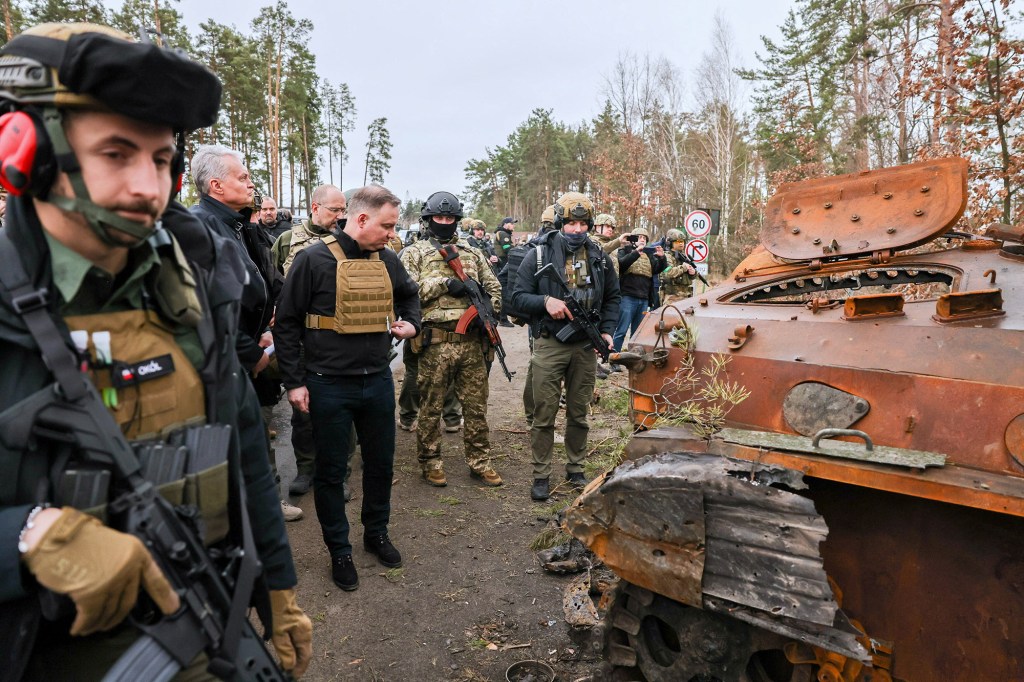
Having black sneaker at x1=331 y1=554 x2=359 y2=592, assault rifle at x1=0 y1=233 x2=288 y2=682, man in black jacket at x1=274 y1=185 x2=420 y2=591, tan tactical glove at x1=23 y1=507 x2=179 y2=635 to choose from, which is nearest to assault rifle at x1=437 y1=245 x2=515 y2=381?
man in black jacket at x1=274 y1=185 x2=420 y2=591

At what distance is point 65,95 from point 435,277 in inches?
161

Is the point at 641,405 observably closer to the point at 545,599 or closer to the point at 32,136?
the point at 545,599

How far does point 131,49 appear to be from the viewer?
123cm

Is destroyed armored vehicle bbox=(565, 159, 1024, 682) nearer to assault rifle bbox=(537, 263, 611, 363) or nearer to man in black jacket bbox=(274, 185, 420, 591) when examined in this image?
man in black jacket bbox=(274, 185, 420, 591)

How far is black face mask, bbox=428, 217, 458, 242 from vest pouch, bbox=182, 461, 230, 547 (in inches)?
160

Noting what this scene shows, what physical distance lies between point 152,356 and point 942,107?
9.69m

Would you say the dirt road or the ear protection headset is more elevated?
the ear protection headset

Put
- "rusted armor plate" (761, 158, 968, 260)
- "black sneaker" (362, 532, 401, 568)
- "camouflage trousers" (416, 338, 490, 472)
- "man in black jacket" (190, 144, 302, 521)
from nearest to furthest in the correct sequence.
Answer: "rusted armor plate" (761, 158, 968, 260) → "man in black jacket" (190, 144, 302, 521) → "black sneaker" (362, 532, 401, 568) → "camouflage trousers" (416, 338, 490, 472)

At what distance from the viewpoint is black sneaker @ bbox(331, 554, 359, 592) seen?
3.73 m

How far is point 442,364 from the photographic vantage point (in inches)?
206

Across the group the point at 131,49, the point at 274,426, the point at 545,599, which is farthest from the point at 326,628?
the point at 274,426

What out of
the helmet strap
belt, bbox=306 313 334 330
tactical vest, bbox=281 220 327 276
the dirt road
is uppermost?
tactical vest, bbox=281 220 327 276

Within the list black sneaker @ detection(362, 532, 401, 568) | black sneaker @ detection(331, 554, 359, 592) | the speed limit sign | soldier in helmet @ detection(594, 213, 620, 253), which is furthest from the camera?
the speed limit sign

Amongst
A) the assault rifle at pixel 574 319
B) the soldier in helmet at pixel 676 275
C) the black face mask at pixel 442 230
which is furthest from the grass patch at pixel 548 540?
the soldier in helmet at pixel 676 275
